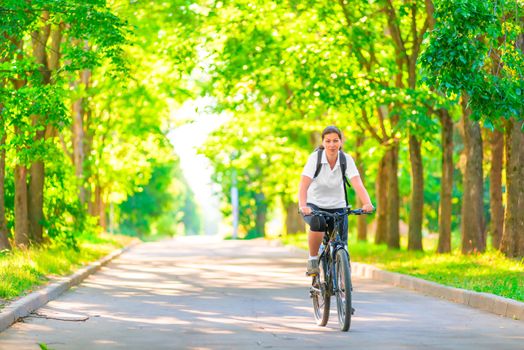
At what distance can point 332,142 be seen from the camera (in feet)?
34.4

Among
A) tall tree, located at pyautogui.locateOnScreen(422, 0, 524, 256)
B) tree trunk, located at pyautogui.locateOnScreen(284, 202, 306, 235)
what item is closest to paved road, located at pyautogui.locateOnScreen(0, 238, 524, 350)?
tall tree, located at pyautogui.locateOnScreen(422, 0, 524, 256)

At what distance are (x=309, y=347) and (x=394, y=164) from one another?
1799 cm

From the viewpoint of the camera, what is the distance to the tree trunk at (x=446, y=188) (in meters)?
23.6

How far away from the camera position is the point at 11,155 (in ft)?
64.7

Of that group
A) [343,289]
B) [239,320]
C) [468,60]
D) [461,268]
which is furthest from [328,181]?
[461,268]

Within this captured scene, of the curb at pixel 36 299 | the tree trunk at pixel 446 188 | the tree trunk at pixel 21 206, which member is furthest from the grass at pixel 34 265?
the tree trunk at pixel 446 188

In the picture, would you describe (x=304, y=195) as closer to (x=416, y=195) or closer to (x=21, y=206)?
(x=21, y=206)

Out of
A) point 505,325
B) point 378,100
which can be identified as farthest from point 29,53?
point 505,325

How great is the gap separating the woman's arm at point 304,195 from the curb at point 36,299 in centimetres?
309

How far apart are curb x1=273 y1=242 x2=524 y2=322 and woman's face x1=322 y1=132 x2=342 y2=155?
289 centimetres

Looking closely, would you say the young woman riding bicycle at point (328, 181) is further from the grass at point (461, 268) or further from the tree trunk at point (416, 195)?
the tree trunk at point (416, 195)

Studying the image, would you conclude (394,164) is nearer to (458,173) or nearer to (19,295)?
(19,295)

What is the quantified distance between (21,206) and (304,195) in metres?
12.0

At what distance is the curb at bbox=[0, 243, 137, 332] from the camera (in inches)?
421
